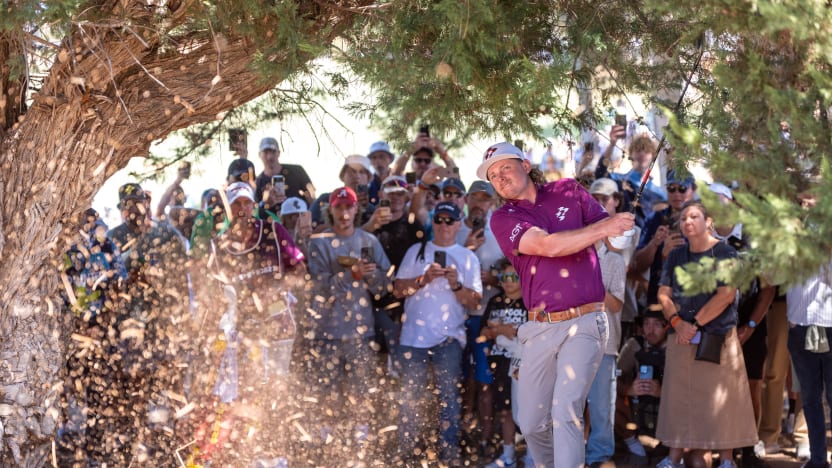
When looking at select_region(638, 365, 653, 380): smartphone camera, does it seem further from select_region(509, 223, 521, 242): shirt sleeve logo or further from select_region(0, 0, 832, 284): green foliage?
select_region(509, 223, 521, 242): shirt sleeve logo

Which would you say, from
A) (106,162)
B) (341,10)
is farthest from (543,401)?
(106,162)

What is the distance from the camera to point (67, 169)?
6312mm

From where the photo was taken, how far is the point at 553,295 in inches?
237

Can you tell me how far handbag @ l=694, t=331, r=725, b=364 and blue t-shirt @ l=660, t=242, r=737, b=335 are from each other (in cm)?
5

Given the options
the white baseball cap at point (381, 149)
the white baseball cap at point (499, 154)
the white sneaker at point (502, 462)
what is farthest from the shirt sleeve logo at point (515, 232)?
the white baseball cap at point (381, 149)

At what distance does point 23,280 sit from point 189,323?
2326 millimetres

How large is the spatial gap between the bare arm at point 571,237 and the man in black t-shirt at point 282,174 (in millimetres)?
4440

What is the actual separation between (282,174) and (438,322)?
2803 millimetres

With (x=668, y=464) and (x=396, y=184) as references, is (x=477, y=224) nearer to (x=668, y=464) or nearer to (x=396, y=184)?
(x=396, y=184)

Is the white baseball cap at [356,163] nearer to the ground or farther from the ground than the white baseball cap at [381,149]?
nearer to the ground

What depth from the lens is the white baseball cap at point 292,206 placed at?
30.3 ft

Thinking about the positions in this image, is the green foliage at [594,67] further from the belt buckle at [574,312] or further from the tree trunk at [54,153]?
the belt buckle at [574,312]

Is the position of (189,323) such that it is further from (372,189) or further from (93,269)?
(372,189)

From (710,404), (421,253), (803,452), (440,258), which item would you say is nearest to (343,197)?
(421,253)
